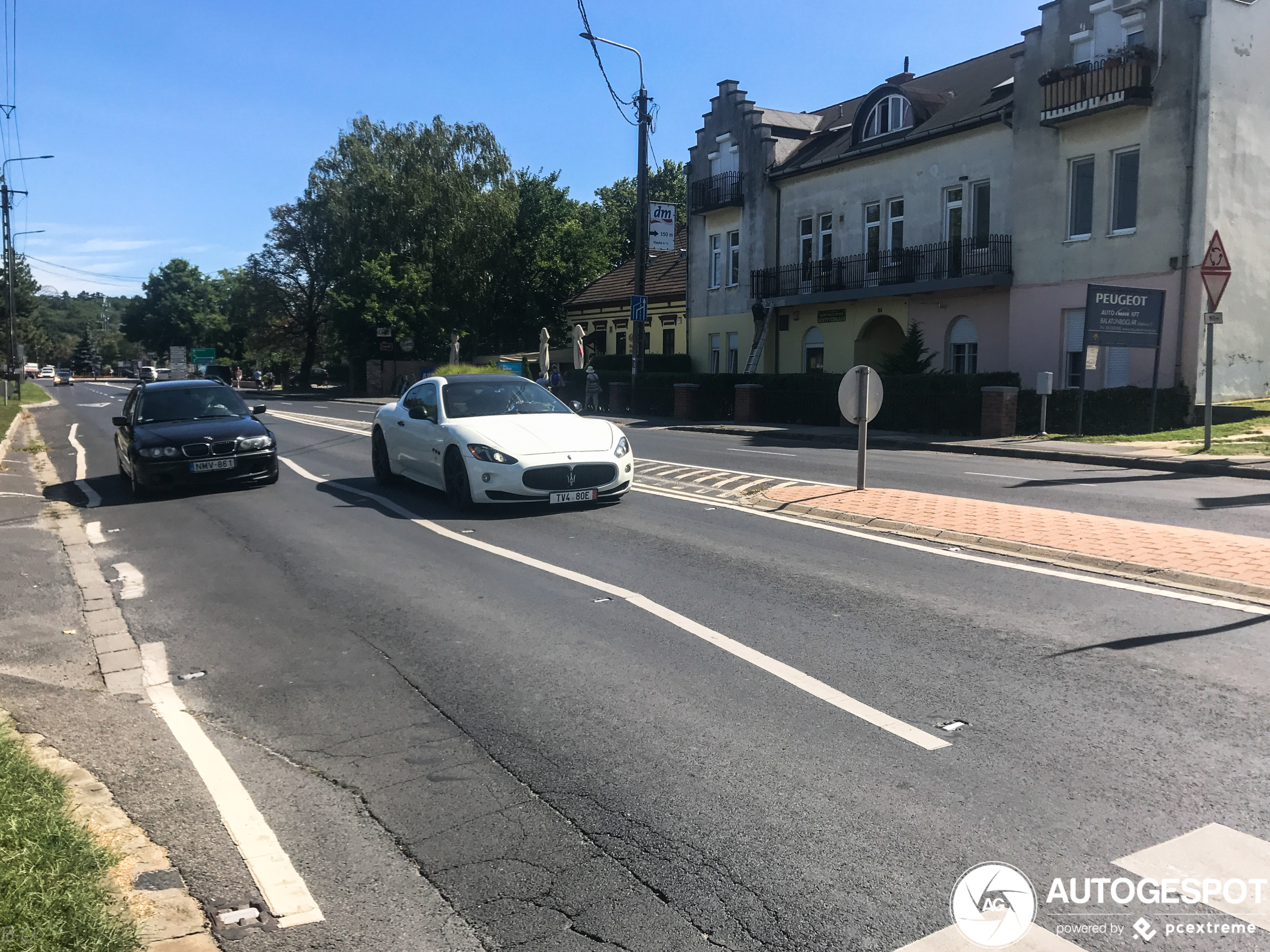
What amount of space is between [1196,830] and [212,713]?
443 cm

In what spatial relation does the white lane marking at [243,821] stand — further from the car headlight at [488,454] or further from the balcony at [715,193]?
the balcony at [715,193]

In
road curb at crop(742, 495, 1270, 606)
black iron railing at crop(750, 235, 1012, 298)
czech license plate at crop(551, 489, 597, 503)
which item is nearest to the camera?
road curb at crop(742, 495, 1270, 606)

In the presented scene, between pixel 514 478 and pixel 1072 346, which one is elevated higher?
pixel 1072 346

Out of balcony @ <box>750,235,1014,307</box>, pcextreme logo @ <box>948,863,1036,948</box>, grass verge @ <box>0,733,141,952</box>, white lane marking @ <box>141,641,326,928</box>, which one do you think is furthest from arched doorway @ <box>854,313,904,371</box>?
grass verge @ <box>0,733,141,952</box>

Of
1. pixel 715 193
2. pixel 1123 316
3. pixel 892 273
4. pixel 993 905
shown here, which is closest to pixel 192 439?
pixel 993 905

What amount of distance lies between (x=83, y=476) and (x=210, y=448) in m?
4.48

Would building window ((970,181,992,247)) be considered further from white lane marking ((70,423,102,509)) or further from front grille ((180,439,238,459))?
white lane marking ((70,423,102,509))

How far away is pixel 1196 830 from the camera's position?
3.70 m

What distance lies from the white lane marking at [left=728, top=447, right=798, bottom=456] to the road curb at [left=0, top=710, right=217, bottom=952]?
15.6 m

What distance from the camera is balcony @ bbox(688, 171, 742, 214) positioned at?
128 ft

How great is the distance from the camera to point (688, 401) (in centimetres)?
3216

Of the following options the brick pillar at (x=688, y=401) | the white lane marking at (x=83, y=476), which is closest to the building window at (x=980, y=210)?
the brick pillar at (x=688, y=401)

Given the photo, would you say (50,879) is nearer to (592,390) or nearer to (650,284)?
(592,390)

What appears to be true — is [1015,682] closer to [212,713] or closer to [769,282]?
[212,713]
